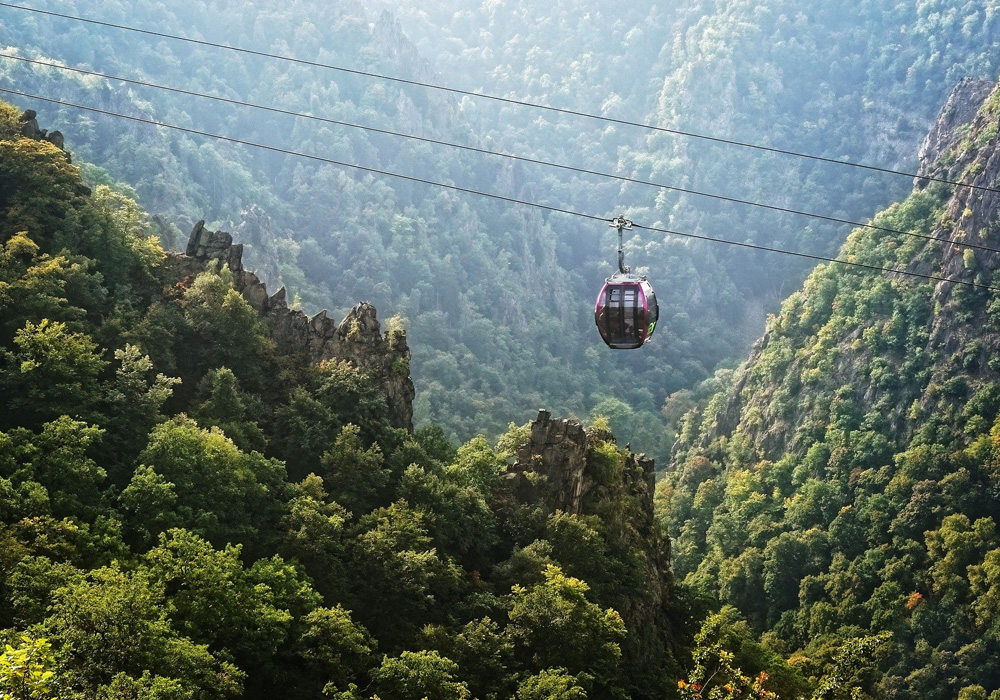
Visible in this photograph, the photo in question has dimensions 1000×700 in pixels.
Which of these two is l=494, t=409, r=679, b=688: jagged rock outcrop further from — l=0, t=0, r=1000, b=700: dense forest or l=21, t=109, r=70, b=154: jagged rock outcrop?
l=21, t=109, r=70, b=154: jagged rock outcrop

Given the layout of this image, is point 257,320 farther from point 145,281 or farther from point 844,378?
point 844,378

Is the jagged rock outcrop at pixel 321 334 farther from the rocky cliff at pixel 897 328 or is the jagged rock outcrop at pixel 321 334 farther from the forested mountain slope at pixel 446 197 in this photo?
the forested mountain slope at pixel 446 197

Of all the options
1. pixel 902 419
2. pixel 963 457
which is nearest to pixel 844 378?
pixel 902 419

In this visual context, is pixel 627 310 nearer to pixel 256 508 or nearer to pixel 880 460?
pixel 256 508

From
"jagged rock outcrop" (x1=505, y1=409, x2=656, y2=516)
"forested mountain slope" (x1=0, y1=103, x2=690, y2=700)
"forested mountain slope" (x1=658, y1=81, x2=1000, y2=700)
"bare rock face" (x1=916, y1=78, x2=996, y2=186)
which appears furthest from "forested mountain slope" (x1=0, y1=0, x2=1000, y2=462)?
"forested mountain slope" (x1=0, y1=103, x2=690, y2=700)

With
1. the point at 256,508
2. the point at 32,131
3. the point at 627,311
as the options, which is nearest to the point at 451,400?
the point at 32,131

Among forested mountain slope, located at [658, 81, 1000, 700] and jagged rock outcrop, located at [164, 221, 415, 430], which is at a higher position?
forested mountain slope, located at [658, 81, 1000, 700]

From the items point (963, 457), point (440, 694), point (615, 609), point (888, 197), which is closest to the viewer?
point (440, 694)

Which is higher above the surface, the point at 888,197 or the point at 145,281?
the point at 888,197
